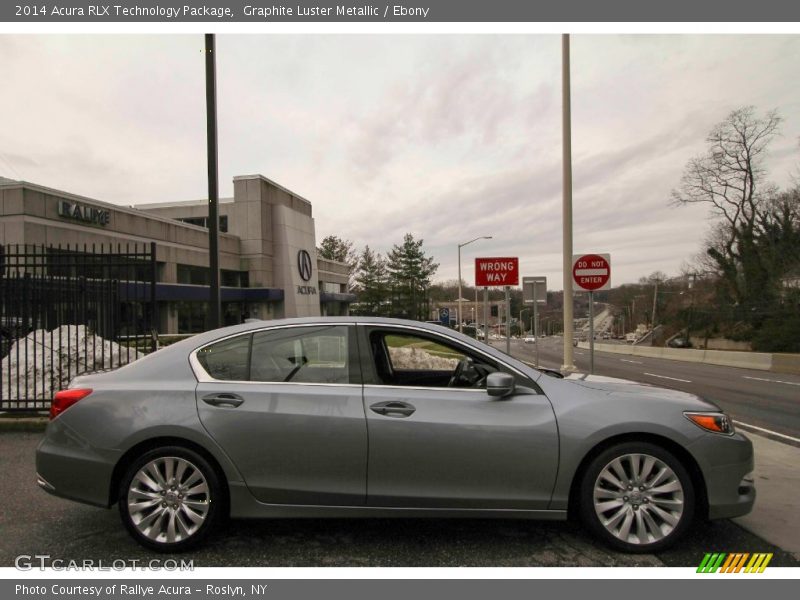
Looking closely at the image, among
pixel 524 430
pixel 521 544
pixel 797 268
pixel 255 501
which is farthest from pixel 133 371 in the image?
pixel 797 268

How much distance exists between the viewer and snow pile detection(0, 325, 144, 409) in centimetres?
719

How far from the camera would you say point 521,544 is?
3.42 m

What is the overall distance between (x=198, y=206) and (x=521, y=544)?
42564 millimetres

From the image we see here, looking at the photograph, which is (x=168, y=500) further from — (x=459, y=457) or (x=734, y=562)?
(x=734, y=562)

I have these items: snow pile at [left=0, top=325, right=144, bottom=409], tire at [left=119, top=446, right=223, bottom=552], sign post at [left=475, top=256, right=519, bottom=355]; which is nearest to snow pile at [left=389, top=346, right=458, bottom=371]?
tire at [left=119, top=446, right=223, bottom=552]

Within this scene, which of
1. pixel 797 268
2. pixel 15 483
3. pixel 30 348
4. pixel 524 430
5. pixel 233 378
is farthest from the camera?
pixel 797 268

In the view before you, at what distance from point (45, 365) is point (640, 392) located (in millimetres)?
8238

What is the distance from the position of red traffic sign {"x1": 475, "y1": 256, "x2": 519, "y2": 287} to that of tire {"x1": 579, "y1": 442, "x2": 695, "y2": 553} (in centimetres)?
1030

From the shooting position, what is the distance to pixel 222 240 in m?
36.3

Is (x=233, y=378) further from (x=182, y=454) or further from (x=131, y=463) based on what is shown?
(x=131, y=463)

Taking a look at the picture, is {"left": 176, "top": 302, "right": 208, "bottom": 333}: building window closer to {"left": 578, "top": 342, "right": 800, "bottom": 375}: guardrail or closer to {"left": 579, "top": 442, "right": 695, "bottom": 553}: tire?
{"left": 578, "top": 342, "right": 800, "bottom": 375}: guardrail

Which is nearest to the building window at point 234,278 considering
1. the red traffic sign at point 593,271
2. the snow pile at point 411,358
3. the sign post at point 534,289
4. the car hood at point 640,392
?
the sign post at point 534,289

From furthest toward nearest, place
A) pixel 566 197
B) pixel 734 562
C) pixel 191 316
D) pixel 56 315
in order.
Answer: pixel 191 316, pixel 566 197, pixel 56 315, pixel 734 562

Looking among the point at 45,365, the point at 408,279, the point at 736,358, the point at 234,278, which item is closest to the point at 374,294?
the point at 408,279
